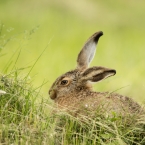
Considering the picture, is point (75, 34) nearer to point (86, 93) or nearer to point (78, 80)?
point (78, 80)

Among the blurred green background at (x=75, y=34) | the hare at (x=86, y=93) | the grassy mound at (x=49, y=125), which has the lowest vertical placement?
the grassy mound at (x=49, y=125)

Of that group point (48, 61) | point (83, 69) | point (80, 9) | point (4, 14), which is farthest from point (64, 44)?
point (83, 69)

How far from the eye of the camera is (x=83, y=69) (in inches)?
317

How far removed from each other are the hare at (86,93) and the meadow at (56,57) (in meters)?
0.17

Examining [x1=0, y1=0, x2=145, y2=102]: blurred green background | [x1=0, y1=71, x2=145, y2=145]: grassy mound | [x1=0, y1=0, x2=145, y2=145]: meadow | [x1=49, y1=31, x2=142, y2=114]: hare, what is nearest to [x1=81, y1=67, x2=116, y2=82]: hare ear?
[x1=49, y1=31, x2=142, y2=114]: hare

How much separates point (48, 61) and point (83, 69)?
5768 mm

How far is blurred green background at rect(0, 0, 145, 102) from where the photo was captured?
12523mm

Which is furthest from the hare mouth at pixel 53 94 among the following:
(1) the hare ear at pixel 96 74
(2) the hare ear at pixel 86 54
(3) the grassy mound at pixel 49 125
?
(3) the grassy mound at pixel 49 125

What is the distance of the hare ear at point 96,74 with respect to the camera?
7344 mm

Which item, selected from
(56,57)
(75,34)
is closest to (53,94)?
(56,57)

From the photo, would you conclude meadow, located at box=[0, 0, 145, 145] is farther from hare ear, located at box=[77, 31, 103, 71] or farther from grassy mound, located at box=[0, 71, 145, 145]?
hare ear, located at box=[77, 31, 103, 71]

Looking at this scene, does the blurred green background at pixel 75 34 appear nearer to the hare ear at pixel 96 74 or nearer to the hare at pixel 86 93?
the hare at pixel 86 93

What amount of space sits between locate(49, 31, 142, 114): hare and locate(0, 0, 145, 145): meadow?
170 mm

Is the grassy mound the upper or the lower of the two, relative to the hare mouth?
lower
